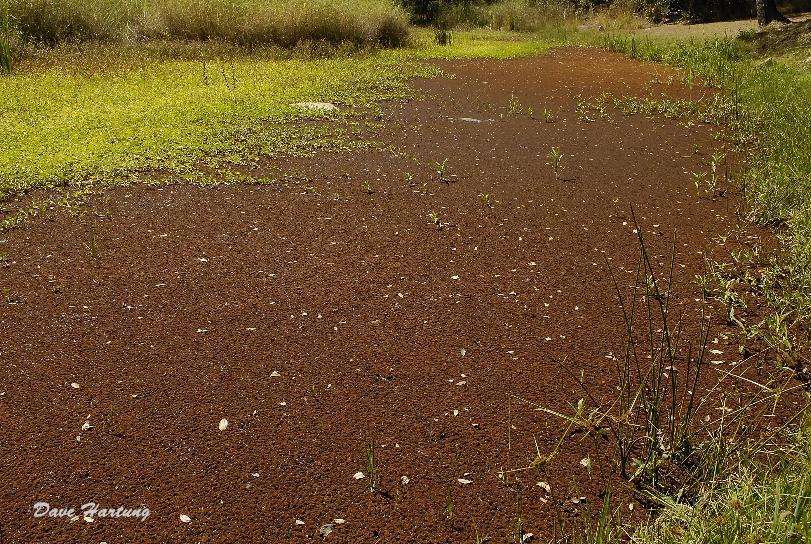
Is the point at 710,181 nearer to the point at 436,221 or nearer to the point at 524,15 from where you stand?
the point at 436,221

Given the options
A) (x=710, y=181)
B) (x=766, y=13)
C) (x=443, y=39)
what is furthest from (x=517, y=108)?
(x=766, y=13)

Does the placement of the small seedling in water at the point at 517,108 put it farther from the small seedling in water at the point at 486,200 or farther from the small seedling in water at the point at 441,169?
the small seedling in water at the point at 486,200

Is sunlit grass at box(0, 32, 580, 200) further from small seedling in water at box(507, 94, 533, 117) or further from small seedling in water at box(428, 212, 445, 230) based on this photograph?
small seedling in water at box(428, 212, 445, 230)

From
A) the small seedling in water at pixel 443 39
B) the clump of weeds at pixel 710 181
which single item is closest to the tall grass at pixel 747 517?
the clump of weeds at pixel 710 181

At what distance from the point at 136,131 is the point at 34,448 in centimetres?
476

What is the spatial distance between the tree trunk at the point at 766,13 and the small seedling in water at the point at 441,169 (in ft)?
40.3

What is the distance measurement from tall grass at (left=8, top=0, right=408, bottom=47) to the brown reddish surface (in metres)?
8.04

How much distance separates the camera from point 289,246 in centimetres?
420

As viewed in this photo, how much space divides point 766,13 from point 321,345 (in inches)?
649

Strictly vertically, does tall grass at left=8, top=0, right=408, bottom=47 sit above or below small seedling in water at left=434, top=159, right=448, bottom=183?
above

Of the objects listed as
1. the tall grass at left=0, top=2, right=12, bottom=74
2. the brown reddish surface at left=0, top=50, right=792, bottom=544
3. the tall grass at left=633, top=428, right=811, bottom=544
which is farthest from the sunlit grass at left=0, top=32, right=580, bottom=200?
the tall grass at left=633, top=428, right=811, bottom=544

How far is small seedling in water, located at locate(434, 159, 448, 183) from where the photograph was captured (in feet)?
18.0

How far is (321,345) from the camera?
3160 millimetres

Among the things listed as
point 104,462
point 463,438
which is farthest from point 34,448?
point 463,438
